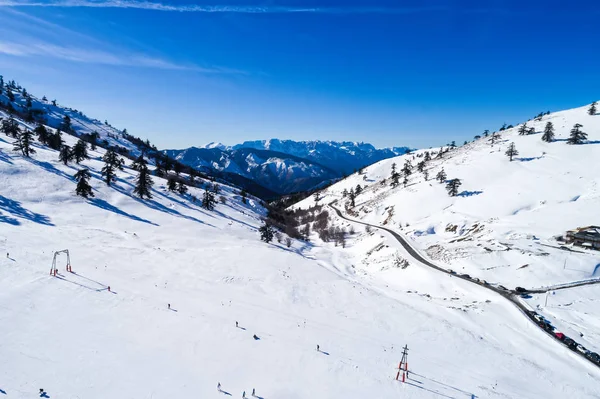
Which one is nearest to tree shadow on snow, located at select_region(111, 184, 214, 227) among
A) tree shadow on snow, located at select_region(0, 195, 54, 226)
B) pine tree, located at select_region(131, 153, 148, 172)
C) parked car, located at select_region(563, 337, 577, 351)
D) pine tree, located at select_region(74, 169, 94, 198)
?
pine tree, located at select_region(131, 153, 148, 172)

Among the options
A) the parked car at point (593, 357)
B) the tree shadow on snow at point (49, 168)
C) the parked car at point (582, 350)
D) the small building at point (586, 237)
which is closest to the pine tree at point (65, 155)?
the tree shadow on snow at point (49, 168)

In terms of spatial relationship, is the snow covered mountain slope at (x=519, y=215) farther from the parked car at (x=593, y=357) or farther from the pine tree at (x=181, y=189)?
the pine tree at (x=181, y=189)

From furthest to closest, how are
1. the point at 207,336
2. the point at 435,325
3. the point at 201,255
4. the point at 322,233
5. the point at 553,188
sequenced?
1. the point at 322,233
2. the point at 553,188
3. the point at 201,255
4. the point at 435,325
5. the point at 207,336

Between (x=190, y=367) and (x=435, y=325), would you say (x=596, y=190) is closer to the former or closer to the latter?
(x=435, y=325)

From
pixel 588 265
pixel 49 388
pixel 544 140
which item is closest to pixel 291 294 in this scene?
pixel 49 388

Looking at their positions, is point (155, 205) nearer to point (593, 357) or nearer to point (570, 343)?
Result: point (570, 343)

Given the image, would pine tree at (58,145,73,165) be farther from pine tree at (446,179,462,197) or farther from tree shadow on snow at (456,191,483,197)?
tree shadow on snow at (456,191,483,197)
